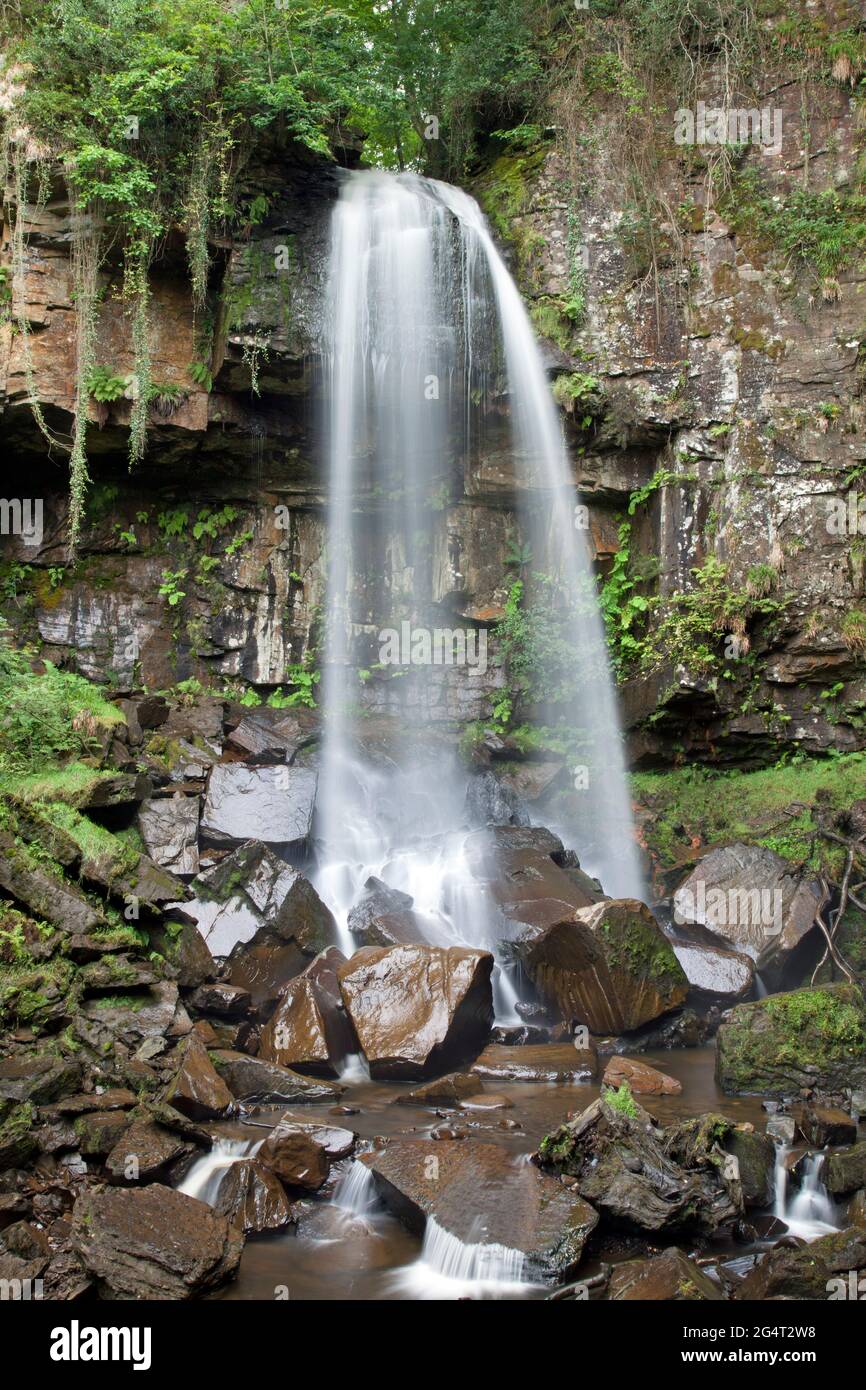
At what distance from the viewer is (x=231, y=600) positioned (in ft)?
47.1

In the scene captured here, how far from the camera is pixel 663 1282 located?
4340 mm

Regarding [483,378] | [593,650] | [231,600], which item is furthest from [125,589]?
[593,650]

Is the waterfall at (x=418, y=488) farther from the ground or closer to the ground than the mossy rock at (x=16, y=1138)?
farther from the ground

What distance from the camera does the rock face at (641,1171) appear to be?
197 inches

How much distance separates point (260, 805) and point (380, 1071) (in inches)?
151

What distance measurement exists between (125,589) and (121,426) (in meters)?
2.51

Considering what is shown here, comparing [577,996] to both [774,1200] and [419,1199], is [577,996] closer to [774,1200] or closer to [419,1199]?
[774,1200]

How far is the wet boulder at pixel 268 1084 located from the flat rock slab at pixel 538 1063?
1.26 metres

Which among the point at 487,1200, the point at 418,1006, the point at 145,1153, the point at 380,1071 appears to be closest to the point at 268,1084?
the point at 380,1071

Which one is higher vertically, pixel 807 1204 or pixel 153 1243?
pixel 153 1243

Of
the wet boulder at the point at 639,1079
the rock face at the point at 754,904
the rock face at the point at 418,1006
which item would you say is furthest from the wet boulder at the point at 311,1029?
the rock face at the point at 754,904

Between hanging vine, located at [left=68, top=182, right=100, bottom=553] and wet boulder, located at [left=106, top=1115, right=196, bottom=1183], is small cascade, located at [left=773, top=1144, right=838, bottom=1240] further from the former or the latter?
hanging vine, located at [left=68, top=182, right=100, bottom=553]

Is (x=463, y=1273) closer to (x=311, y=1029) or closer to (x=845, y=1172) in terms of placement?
(x=845, y=1172)

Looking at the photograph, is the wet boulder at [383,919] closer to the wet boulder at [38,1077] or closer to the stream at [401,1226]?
the stream at [401,1226]
